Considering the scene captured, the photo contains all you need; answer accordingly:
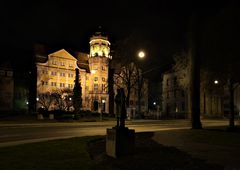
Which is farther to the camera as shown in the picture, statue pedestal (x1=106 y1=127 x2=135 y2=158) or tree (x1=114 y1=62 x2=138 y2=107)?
tree (x1=114 y1=62 x2=138 y2=107)

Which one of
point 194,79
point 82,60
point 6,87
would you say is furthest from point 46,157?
point 82,60

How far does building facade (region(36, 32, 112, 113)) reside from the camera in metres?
70.6

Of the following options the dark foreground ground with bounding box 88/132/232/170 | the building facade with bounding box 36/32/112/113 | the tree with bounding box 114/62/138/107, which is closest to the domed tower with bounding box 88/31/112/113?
the building facade with bounding box 36/32/112/113

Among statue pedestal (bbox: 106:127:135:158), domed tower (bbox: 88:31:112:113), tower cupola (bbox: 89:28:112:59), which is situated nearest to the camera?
statue pedestal (bbox: 106:127:135:158)

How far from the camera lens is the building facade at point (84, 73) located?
70625 millimetres

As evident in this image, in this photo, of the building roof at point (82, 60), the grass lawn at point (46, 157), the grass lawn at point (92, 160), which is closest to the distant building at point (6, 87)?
the building roof at point (82, 60)

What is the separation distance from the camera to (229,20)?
61.0 ft

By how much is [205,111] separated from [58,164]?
201ft

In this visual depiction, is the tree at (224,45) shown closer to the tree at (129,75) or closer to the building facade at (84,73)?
the tree at (129,75)

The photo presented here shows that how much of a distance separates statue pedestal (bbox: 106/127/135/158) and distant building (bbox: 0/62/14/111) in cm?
6141

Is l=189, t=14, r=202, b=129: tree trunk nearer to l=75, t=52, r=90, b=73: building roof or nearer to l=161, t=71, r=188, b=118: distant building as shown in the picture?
l=161, t=71, r=188, b=118: distant building

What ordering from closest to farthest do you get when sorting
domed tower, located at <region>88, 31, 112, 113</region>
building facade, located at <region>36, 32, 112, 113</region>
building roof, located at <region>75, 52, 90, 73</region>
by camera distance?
building facade, located at <region>36, 32, 112, 113</region> < domed tower, located at <region>88, 31, 112, 113</region> < building roof, located at <region>75, 52, 90, 73</region>

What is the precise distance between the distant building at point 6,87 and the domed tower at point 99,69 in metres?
19.4

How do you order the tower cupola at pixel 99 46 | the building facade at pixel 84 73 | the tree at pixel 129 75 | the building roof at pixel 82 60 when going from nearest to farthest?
1. the tree at pixel 129 75
2. the building facade at pixel 84 73
3. the building roof at pixel 82 60
4. the tower cupola at pixel 99 46
